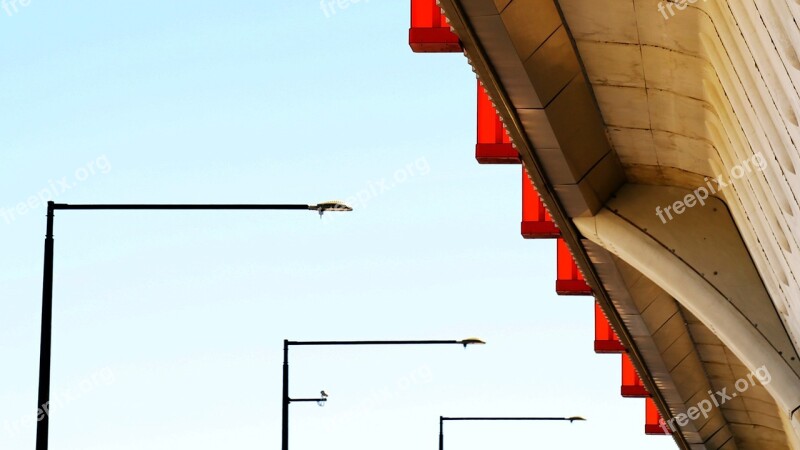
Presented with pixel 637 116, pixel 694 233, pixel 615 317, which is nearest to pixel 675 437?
pixel 615 317

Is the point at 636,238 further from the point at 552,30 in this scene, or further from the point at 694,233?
the point at 552,30

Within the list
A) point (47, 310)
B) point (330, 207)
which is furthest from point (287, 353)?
point (47, 310)

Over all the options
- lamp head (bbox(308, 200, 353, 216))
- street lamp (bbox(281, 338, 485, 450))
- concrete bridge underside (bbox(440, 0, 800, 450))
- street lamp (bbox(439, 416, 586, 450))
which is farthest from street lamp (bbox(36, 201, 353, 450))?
street lamp (bbox(439, 416, 586, 450))

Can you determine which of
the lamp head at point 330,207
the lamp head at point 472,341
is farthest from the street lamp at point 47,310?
the lamp head at point 472,341

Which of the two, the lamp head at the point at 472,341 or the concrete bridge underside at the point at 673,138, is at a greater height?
the concrete bridge underside at the point at 673,138

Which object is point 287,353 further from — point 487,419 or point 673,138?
point 487,419

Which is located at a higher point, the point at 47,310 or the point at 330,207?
the point at 330,207

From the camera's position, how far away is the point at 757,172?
1877 cm

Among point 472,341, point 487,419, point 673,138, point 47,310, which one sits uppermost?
point 673,138

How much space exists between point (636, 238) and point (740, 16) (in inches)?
378

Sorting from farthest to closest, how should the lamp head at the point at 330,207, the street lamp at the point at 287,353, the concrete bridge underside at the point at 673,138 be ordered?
1. the street lamp at the point at 287,353
2. the lamp head at the point at 330,207
3. the concrete bridge underside at the point at 673,138

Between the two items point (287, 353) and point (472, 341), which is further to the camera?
point (472, 341)

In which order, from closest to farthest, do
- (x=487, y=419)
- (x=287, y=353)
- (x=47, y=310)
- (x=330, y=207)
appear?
(x=47, y=310) → (x=330, y=207) → (x=287, y=353) → (x=487, y=419)

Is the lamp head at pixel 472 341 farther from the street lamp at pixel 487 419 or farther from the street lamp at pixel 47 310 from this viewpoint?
the street lamp at pixel 47 310
